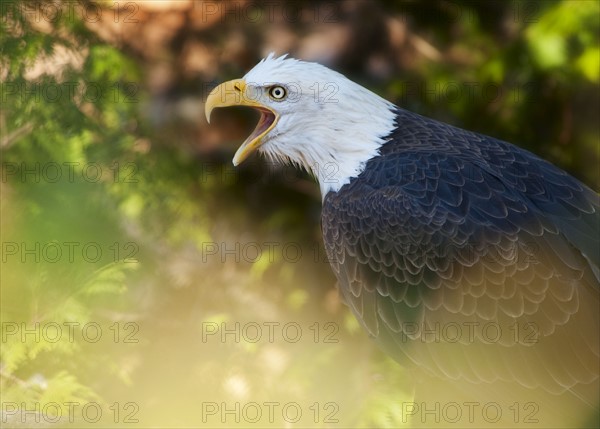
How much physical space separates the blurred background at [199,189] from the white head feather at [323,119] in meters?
1.29

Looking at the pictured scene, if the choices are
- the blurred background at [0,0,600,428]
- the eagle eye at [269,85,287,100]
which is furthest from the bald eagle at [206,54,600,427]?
the blurred background at [0,0,600,428]

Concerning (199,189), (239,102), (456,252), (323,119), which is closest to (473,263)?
(456,252)

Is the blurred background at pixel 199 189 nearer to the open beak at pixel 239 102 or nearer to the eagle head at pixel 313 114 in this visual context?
the open beak at pixel 239 102

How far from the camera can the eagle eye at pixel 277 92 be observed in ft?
15.6

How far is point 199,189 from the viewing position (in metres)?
7.16

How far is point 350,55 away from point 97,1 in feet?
7.55

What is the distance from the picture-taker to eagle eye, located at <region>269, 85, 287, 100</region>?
15.6 ft

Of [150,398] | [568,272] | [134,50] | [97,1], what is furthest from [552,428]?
[134,50]

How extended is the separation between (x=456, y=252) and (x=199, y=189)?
137 inches

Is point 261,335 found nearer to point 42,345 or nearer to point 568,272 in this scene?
point 42,345

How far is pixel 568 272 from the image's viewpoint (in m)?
4.05

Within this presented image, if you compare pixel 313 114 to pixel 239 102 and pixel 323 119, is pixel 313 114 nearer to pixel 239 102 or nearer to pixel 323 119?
pixel 323 119

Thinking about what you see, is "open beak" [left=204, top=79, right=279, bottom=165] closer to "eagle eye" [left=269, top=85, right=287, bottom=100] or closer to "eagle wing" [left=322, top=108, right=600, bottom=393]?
"eagle eye" [left=269, top=85, right=287, bottom=100]

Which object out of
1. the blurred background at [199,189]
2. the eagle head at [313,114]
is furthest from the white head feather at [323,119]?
the blurred background at [199,189]
